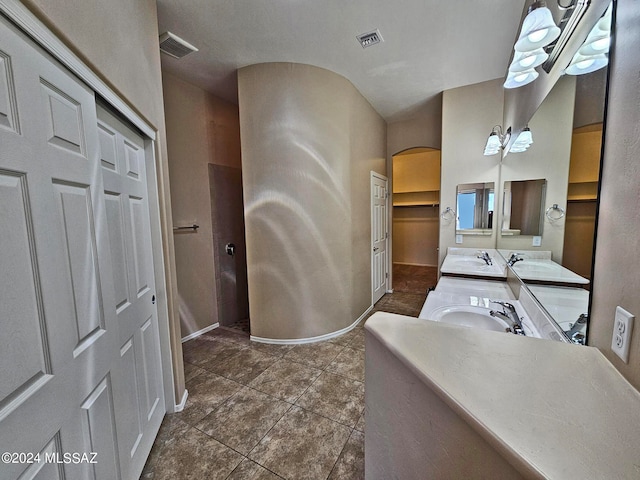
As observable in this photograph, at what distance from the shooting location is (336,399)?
1.89 m

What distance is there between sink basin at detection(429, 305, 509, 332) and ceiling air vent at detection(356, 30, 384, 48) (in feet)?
7.48

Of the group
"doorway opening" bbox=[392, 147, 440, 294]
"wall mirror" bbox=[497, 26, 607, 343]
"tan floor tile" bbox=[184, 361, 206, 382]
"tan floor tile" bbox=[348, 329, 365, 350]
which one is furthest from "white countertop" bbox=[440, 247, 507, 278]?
"doorway opening" bbox=[392, 147, 440, 294]

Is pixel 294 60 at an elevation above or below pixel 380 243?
above

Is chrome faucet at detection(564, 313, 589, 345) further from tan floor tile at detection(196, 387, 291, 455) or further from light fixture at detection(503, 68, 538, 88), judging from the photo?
tan floor tile at detection(196, 387, 291, 455)

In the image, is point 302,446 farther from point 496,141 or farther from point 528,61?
point 496,141

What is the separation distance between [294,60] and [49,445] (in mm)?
3016

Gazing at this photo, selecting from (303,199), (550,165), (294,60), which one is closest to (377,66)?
(294,60)

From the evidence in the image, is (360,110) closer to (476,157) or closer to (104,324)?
(476,157)

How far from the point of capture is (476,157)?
10.2 ft

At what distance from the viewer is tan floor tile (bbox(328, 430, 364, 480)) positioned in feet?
4.37

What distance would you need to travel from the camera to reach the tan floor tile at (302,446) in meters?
1.37

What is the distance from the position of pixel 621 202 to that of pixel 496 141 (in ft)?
7.92

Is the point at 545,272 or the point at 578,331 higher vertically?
the point at 545,272

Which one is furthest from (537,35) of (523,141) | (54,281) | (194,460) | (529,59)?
(194,460)
